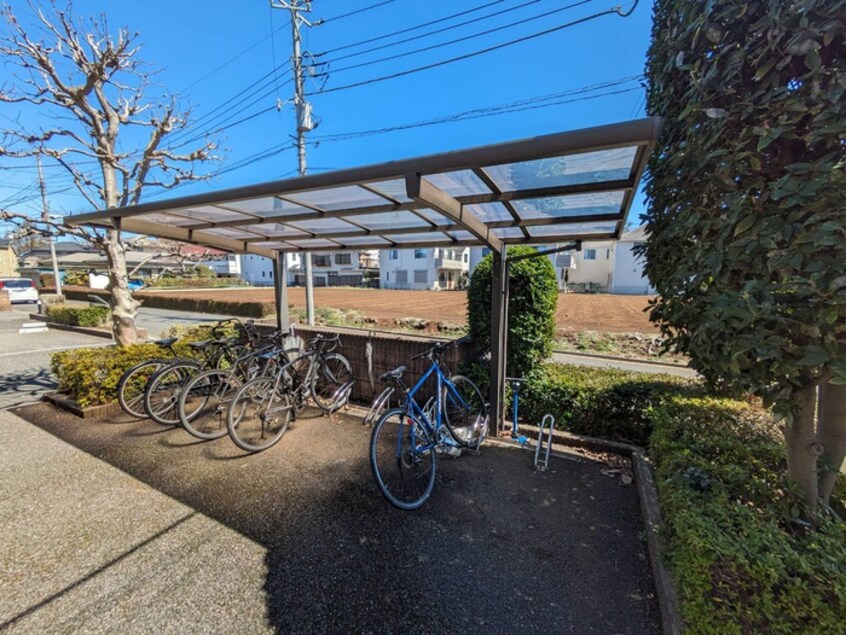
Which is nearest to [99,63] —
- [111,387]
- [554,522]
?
[111,387]

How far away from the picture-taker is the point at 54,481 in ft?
8.86

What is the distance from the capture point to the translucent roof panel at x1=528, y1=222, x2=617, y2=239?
331 cm

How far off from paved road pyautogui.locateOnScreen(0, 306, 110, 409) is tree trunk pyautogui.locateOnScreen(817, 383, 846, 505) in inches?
294

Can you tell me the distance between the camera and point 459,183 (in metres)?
2.37

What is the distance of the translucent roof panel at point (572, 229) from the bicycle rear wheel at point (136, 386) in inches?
170

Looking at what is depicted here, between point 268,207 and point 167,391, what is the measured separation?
261 cm

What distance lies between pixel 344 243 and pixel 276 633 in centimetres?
396

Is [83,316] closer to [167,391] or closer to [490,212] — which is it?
[167,391]

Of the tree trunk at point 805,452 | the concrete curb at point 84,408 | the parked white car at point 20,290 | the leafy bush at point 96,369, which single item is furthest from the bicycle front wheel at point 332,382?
the parked white car at point 20,290

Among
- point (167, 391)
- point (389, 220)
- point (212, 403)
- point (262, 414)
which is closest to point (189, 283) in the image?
point (167, 391)

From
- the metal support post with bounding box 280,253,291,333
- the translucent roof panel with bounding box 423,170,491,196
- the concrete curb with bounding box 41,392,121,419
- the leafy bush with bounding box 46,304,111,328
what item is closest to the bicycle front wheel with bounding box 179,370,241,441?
the concrete curb with bounding box 41,392,121,419

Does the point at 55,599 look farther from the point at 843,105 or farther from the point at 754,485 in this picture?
the point at 843,105

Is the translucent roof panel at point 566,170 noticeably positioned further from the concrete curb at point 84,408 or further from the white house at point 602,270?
the white house at point 602,270

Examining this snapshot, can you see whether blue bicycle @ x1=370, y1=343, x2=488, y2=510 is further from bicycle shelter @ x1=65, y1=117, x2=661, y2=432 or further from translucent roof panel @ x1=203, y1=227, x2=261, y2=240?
translucent roof panel @ x1=203, y1=227, x2=261, y2=240
